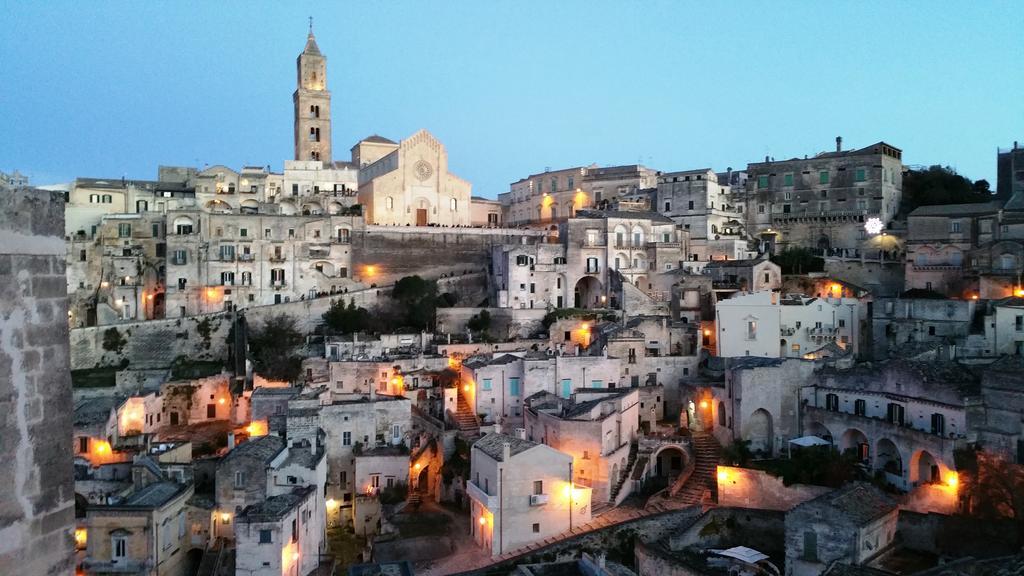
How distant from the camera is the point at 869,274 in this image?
161ft

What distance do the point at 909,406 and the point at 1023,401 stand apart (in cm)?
383

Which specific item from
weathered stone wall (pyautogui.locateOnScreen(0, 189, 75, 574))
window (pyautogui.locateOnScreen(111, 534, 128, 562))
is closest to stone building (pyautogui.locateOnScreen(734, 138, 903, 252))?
window (pyautogui.locateOnScreen(111, 534, 128, 562))

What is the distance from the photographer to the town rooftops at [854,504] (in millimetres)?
21547

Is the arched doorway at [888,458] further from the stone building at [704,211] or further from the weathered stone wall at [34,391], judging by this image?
the stone building at [704,211]

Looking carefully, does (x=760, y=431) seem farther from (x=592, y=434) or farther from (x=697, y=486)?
(x=592, y=434)

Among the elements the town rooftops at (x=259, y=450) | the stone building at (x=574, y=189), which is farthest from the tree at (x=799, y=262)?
the town rooftops at (x=259, y=450)

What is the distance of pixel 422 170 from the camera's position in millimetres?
58375

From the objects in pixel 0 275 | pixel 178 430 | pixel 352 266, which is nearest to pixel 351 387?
pixel 178 430

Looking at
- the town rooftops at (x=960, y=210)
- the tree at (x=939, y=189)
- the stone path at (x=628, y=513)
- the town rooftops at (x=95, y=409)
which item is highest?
the tree at (x=939, y=189)

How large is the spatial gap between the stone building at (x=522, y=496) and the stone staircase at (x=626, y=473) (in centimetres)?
214

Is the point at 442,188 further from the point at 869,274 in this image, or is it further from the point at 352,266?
the point at 869,274

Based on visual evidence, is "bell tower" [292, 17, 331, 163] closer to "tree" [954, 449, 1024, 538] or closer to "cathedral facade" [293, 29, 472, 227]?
"cathedral facade" [293, 29, 472, 227]

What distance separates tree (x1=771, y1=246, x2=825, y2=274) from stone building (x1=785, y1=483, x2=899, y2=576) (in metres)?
27.8

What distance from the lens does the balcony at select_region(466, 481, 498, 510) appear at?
25.5 m
